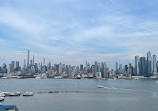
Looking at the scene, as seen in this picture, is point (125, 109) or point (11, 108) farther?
point (125, 109)

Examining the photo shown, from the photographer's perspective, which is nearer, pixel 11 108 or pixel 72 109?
pixel 11 108

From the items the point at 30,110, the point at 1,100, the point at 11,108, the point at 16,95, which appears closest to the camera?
the point at 11,108

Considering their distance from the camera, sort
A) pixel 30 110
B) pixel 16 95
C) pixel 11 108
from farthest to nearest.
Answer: pixel 16 95 < pixel 30 110 < pixel 11 108

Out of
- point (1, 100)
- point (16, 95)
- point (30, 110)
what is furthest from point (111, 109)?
point (16, 95)

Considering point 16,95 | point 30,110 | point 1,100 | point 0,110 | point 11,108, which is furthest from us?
point 16,95

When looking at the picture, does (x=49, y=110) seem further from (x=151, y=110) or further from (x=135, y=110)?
(x=151, y=110)

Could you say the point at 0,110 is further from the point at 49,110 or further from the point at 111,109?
the point at 111,109

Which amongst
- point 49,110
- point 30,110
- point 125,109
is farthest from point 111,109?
point 30,110

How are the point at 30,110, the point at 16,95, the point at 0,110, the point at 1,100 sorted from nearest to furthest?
the point at 0,110
the point at 30,110
the point at 1,100
the point at 16,95

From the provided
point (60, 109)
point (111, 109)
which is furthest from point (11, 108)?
point (111, 109)
